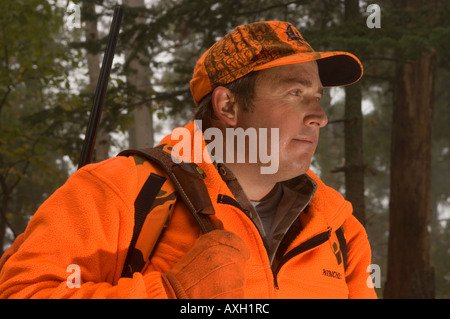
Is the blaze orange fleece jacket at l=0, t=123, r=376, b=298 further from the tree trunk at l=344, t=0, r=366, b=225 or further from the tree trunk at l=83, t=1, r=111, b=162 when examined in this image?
the tree trunk at l=83, t=1, r=111, b=162

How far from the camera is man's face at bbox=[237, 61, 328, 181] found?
2305 millimetres

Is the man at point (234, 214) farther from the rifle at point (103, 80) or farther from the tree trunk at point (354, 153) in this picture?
the tree trunk at point (354, 153)

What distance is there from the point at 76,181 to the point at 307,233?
1.10 meters

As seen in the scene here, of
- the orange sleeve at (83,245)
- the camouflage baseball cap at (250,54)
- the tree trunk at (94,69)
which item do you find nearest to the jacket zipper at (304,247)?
the orange sleeve at (83,245)

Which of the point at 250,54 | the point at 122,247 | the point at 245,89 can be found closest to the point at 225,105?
the point at 245,89

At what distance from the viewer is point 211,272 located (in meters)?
1.65

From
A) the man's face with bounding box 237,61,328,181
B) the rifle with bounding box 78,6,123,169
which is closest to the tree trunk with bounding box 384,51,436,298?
the man's face with bounding box 237,61,328,181

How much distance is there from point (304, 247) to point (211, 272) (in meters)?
0.68

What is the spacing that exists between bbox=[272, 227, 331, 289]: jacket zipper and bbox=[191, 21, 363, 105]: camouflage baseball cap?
87 cm

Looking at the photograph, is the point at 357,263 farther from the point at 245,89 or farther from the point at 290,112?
the point at 245,89

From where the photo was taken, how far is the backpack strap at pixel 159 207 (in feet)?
6.13

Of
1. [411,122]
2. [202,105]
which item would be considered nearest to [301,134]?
[202,105]

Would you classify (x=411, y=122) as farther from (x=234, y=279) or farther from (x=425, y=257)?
(x=234, y=279)

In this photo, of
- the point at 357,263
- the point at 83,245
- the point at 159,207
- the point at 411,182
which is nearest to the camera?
the point at 83,245
